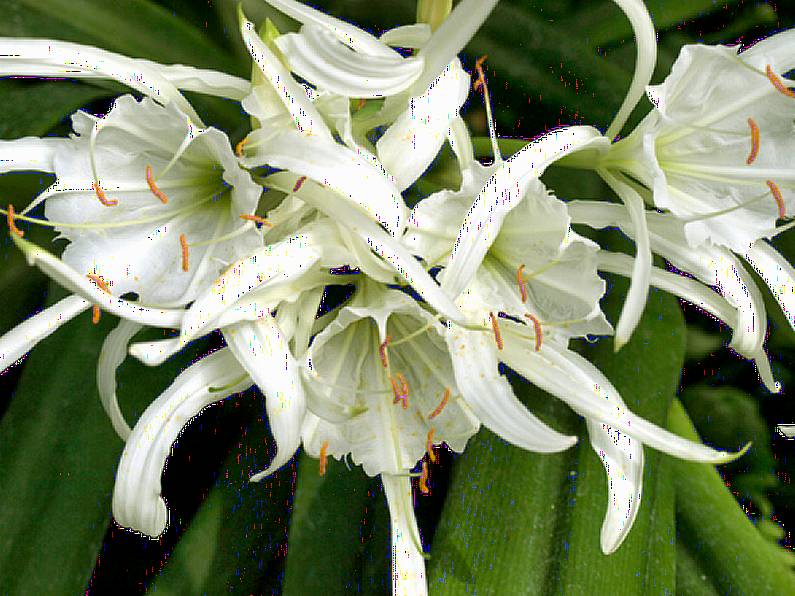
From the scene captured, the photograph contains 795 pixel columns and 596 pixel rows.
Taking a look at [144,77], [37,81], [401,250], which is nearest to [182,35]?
[37,81]

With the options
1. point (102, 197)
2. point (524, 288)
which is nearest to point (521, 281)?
point (524, 288)

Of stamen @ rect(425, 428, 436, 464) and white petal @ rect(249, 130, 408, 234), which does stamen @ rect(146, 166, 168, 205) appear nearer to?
white petal @ rect(249, 130, 408, 234)

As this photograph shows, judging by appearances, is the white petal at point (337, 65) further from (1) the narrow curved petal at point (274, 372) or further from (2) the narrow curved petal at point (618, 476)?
(2) the narrow curved petal at point (618, 476)

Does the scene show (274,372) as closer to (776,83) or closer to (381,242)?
(381,242)

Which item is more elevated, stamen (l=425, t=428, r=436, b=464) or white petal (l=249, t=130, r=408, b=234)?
white petal (l=249, t=130, r=408, b=234)

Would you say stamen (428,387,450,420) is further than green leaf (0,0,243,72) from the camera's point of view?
No

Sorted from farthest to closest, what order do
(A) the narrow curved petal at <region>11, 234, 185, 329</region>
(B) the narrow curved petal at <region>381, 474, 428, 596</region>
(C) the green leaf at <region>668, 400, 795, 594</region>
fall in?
(C) the green leaf at <region>668, 400, 795, 594</region>, (B) the narrow curved petal at <region>381, 474, 428, 596</region>, (A) the narrow curved petal at <region>11, 234, 185, 329</region>

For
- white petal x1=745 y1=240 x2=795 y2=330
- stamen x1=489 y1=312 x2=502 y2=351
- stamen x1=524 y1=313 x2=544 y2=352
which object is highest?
stamen x1=489 y1=312 x2=502 y2=351

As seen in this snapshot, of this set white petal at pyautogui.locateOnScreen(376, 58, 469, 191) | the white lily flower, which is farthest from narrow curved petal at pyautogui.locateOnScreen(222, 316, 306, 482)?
the white lily flower
